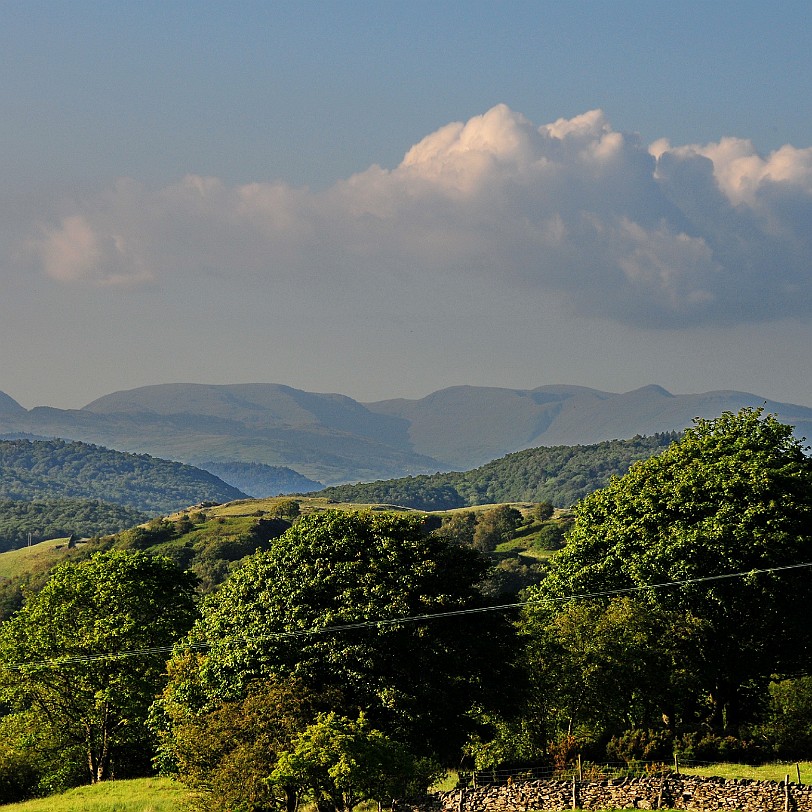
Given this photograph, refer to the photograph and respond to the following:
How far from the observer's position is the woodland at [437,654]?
35.3m

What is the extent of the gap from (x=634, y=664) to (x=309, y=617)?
14036 millimetres

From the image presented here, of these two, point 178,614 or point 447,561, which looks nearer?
point 447,561

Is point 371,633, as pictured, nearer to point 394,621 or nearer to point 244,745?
point 394,621

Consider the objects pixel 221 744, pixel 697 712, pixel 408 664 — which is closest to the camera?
pixel 221 744

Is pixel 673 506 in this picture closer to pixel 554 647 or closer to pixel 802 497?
pixel 802 497

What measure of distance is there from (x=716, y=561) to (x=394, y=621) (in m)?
15.5

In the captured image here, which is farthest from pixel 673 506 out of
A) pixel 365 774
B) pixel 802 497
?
pixel 365 774

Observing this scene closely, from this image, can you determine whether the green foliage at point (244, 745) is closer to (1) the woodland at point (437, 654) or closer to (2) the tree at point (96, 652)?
(1) the woodland at point (437, 654)

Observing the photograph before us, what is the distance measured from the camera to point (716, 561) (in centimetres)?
4456

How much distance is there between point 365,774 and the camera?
1209 inches

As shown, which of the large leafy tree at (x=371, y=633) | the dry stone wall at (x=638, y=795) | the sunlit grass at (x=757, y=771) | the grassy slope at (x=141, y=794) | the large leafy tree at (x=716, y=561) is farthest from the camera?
the large leafy tree at (x=716, y=561)

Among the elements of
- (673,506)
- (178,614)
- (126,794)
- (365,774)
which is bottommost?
(126,794)

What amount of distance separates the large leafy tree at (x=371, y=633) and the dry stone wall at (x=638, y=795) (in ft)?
15.0

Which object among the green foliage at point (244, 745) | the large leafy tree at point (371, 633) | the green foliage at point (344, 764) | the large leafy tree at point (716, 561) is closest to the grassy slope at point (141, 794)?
the green foliage at point (244, 745)
